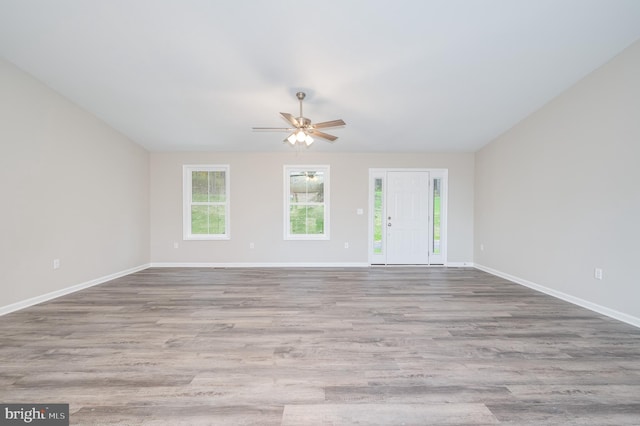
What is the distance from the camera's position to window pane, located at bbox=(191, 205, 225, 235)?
19.1 feet

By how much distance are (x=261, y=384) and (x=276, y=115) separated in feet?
12.2

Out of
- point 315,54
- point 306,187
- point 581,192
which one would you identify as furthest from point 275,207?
point 581,192

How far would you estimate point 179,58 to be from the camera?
3066 mm

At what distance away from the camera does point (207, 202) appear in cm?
583

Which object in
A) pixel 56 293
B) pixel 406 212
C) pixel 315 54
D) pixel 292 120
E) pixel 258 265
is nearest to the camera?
pixel 315 54

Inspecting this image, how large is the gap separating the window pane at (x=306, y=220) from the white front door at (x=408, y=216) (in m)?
1.18

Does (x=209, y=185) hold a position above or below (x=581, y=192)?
above

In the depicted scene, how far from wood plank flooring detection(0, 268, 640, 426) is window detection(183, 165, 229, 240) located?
2.21 m

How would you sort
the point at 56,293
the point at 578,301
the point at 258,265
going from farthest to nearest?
the point at 258,265
the point at 56,293
the point at 578,301

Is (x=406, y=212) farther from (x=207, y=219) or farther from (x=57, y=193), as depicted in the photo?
(x=57, y=193)

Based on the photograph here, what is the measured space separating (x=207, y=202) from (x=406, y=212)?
4.36 meters

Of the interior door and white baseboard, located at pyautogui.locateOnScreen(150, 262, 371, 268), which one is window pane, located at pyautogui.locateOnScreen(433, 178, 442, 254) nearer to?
the interior door

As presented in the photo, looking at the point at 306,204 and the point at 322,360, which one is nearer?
the point at 322,360

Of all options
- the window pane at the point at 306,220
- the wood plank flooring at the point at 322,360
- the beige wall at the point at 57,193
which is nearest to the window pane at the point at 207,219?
the beige wall at the point at 57,193
